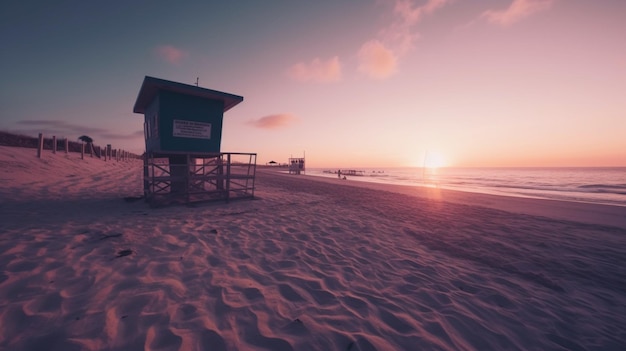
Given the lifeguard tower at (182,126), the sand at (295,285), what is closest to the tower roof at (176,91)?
the lifeguard tower at (182,126)

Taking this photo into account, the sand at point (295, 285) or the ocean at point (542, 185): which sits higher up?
the ocean at point (542, 185)

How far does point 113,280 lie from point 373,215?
7049 mm

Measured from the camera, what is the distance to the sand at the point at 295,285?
233cm

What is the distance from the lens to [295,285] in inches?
130

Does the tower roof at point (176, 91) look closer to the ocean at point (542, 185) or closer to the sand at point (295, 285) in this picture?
the sand at point (295, 285)

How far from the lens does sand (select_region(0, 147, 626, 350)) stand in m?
2.33

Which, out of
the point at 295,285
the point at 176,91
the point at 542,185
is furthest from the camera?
the point at 542,185

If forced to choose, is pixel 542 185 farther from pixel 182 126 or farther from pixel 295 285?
pixel 182 126

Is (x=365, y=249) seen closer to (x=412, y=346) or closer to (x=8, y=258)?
(x=412, y=346)

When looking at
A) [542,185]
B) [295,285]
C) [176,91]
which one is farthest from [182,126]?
[542,185]

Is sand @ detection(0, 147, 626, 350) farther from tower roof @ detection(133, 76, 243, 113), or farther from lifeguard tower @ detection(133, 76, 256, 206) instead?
tower roof @ detection(133, 76, 243, 113)

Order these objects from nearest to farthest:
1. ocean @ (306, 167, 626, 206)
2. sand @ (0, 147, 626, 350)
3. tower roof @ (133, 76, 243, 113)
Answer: sand @ (0, 147, 626, 350)
tower roof @ (133, 76, 243, 113)
ocean @ (306, 167, 626, 206)

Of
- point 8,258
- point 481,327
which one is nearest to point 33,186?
point 8,258

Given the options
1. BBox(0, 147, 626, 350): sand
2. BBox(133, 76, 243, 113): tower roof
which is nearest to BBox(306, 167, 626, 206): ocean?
BBox(0, 147, 626, 350): sand
